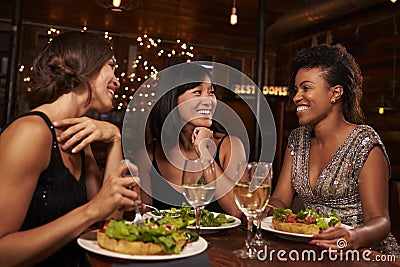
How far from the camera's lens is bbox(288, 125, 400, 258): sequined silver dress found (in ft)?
6.20

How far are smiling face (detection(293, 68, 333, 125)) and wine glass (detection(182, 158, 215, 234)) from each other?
3.09 feet

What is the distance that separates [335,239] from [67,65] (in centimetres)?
98

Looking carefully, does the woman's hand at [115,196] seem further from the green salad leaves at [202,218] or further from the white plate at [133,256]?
the green salad leaves at [202,218]

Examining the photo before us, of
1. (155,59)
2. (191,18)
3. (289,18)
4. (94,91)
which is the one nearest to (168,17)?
(191,18)

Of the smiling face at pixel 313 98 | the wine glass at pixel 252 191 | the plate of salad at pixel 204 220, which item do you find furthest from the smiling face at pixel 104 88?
the smiling face at pixel 313 98

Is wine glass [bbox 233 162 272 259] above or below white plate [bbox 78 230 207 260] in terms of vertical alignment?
above

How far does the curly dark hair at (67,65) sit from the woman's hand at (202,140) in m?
0.73

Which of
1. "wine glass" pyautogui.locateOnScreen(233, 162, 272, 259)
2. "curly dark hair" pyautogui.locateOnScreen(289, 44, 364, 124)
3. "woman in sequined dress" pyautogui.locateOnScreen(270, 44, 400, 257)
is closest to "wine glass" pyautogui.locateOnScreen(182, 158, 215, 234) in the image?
"wine glass" pyautogui.locateOnScreen(233, 162, 272, 259)

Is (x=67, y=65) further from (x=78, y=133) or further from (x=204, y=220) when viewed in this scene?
(x=204, y=220)

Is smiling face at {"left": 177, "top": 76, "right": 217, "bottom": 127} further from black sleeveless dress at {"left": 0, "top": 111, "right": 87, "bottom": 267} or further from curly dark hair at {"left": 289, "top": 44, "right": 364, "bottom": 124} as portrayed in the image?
black sleeveless dress at {"left": 0, "top": 111, "right": 87, "bottom": 267}

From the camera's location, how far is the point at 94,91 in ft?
4.68

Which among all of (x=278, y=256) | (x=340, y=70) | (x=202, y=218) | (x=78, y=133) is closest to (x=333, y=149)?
(x=340, y=70)

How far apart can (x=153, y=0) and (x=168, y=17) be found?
2.04 ft

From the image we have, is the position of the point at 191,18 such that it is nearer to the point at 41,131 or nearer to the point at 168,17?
the point at 168,17
